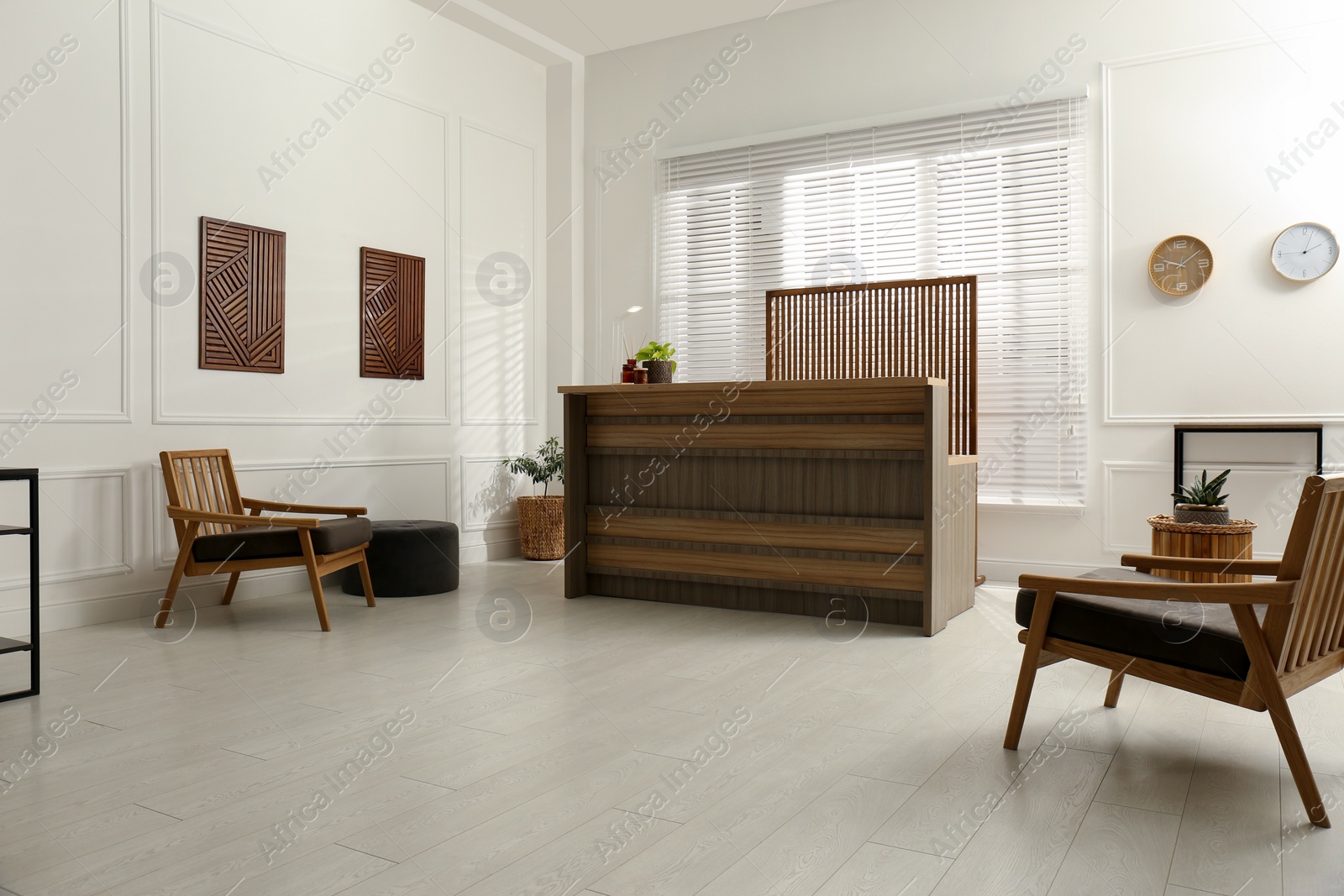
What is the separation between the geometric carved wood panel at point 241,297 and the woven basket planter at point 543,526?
2.02 m

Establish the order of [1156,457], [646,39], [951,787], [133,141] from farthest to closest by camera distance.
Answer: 1. [646,39]
2. [1156,457]
3. [133,141]
4. [951,787]

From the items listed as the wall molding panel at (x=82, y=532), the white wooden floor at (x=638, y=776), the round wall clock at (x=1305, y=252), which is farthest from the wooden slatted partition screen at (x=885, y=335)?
the wall molding panel at (x=82, y=532)

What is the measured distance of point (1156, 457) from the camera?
541 cm

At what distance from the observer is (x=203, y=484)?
A: 470 centimetres

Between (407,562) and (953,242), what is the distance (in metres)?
3.76

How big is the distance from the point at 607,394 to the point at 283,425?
1.83 meters

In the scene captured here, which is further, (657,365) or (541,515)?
(541,515)

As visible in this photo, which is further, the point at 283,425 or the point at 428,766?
the point at 283,425

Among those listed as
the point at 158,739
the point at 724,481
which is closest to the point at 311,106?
the point at 724,481

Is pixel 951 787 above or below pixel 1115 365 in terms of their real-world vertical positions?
below

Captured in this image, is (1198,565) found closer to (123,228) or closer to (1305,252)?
(1305,252)

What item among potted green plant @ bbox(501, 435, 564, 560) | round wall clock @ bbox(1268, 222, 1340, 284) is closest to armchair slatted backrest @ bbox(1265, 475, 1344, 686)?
round wall clock @ bbox(1268, 222, 1340, 284)

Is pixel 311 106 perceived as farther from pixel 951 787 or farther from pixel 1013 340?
pixel 951 787

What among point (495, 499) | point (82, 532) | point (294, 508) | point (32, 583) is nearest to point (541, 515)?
point (495, 499)
